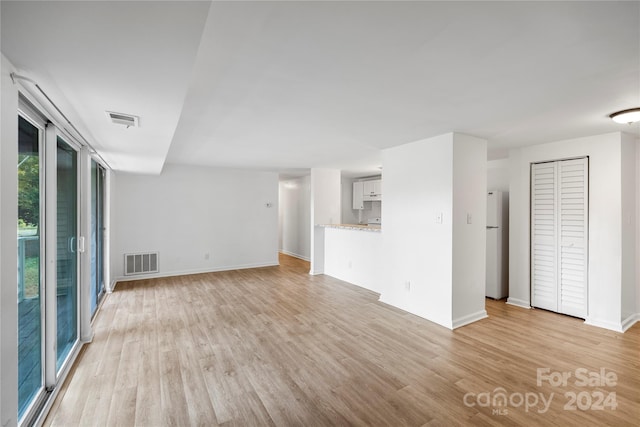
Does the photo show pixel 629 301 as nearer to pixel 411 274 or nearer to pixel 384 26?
pixel 411 274

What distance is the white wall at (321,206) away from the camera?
621 cm

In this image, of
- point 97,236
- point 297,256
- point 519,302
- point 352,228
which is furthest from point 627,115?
point 297,256

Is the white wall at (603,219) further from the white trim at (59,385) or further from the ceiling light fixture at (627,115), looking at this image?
the white trim at (59,385)

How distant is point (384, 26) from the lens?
142 centimetres

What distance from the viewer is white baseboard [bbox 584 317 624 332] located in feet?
11.1

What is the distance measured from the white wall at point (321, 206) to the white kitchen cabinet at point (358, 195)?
1.89 m

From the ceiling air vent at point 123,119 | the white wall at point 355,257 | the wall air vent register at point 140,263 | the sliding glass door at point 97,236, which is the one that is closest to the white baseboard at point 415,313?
the white wall at point 355,257

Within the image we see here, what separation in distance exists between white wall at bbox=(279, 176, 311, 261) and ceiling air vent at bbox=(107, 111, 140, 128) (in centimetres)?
576

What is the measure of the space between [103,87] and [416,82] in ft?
6.49

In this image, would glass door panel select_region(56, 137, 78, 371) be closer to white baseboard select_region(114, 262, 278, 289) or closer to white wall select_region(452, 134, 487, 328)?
white baseboard select_region(114, 262, 278, 289)

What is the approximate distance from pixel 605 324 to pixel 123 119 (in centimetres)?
548

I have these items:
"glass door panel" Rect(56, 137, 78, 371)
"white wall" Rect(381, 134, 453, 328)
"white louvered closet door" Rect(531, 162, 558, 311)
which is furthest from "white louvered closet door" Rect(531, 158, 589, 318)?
"glass door panel" Rect(56, 137, 78, 371)

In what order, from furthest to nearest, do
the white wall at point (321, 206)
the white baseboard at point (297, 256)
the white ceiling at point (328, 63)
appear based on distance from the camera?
the white baseboard at point (297, 256)
the white wall at point (321, 206)
the white ceiling at point (328, 63)

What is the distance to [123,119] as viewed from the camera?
86.4 inches
